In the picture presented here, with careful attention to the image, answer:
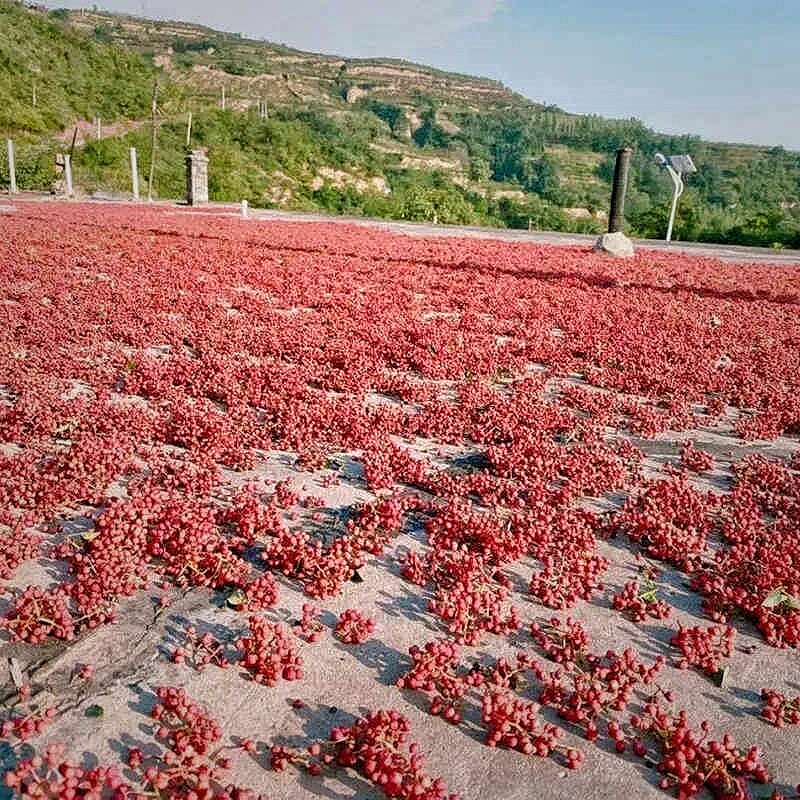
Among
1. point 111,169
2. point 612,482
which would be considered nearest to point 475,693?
point 612,482

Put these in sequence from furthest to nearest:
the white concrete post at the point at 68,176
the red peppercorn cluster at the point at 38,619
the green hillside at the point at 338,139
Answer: the green hillside at the point at 338,139, the white concrete post at the point at 68,176, the red peppercorn cluster at the point at 38,619

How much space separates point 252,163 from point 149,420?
5849cm

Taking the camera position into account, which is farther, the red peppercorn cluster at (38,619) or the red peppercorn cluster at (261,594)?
the red peppercorn cluster at (261,594)

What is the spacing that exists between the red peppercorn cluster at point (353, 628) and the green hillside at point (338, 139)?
40.9 meters

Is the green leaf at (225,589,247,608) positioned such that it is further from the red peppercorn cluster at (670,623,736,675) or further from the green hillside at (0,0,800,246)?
the green hillside at (0,0,800,246)

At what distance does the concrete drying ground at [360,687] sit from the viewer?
278cm

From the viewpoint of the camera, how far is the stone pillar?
37094 millimetres

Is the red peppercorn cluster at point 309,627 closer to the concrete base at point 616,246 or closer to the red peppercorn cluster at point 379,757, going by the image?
the red peppercorn cluster at point 379,757

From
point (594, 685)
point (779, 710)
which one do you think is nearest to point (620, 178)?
point (779, 710)

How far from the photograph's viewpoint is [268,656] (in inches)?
127

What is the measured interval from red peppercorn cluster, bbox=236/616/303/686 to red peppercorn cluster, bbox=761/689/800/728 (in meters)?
2.35

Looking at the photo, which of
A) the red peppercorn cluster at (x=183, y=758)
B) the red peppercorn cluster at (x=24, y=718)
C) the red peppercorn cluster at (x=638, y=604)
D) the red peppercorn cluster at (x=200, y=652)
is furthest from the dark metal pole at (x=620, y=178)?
the red peppercorn cluster at (x=24, y=718)

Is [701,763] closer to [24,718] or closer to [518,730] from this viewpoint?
[518,730]

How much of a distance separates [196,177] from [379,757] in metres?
40.0
